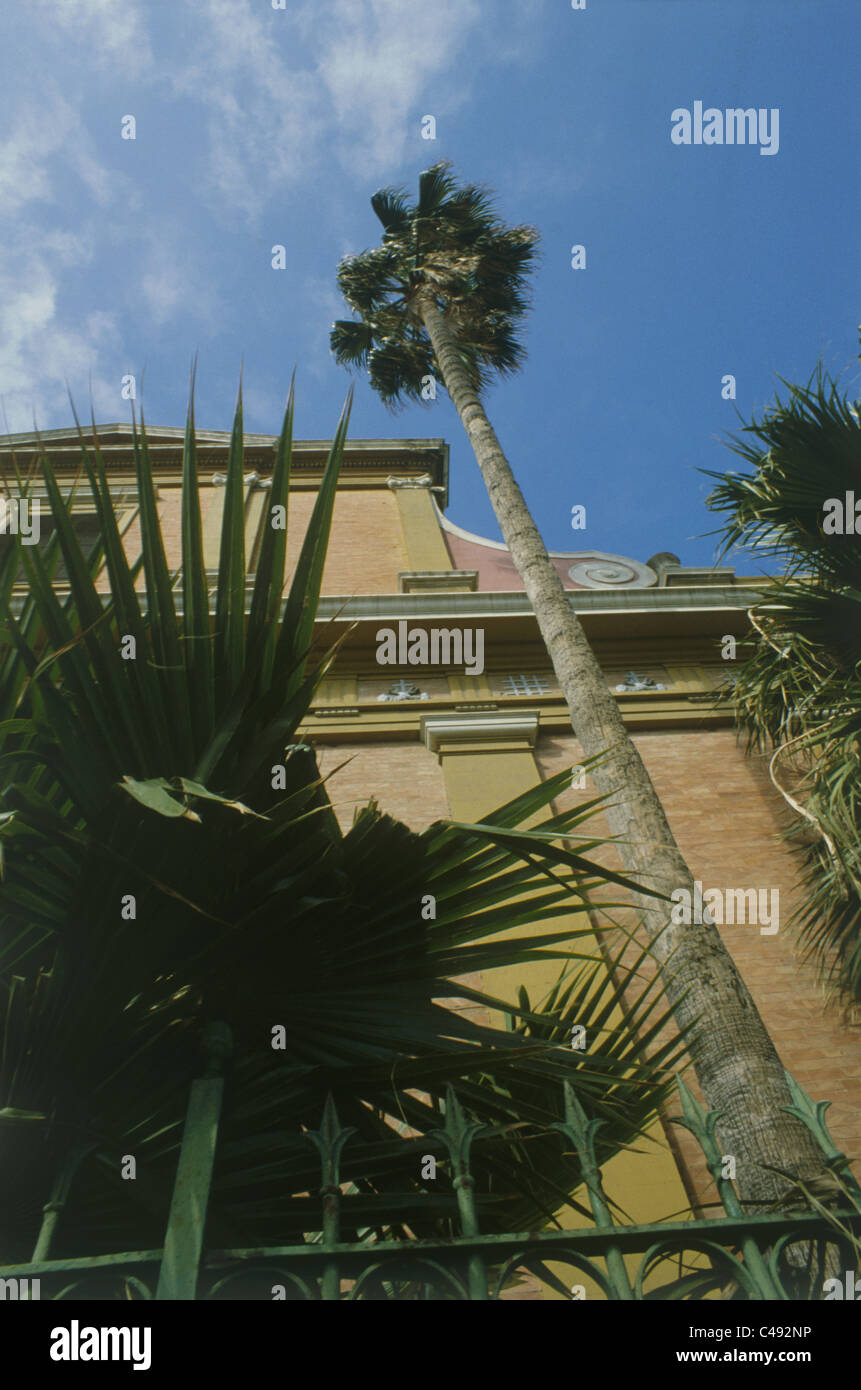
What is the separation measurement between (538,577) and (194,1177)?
4697mm

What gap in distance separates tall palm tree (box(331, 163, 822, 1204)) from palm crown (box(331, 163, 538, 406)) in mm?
16

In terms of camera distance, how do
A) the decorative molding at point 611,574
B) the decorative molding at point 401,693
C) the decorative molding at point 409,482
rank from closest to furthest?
1. the decorative molding at point 401,693
2. the decorative molding at point 611,574
3. the decorative molding at point 409,482

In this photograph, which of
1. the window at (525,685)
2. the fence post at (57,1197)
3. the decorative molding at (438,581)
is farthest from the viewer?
the decorative molding at (438,581)

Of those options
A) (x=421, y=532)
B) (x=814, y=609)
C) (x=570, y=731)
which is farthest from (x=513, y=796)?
(x=421, y=532)

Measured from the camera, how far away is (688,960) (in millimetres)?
3996

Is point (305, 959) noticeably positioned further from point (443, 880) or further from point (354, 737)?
point (354, 737)

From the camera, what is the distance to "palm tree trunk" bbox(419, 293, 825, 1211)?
3.39 m

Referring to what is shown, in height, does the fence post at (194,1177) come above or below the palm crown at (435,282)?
below

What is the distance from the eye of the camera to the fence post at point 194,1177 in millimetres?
1942

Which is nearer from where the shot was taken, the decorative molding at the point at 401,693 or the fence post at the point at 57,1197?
the fence post at the point at 57,1197

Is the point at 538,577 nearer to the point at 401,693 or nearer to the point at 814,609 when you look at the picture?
the point at 814,609

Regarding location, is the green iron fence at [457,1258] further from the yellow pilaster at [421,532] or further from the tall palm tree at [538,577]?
the yellow pilaster at [421,532]

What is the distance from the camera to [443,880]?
3055 mm

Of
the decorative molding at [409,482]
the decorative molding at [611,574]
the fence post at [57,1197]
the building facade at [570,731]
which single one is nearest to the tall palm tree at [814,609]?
the building facade at [570,731]
